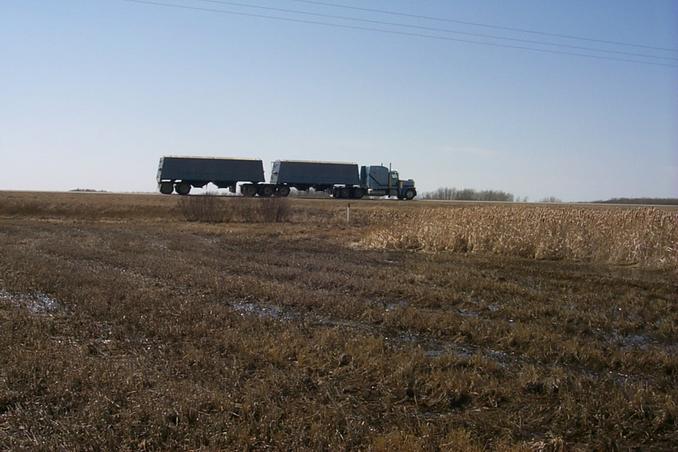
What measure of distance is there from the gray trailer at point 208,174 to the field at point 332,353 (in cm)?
4187

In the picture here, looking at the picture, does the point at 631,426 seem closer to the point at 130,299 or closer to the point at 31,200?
the point at 130,299

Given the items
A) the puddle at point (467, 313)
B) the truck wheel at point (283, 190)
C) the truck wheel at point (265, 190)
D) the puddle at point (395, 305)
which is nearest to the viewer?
the puddle at point (467, 313)

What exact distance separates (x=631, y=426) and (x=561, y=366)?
5.75 feet

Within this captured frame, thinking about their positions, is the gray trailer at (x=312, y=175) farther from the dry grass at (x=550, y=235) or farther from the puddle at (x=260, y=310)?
the puddle at (x=260, y=310)

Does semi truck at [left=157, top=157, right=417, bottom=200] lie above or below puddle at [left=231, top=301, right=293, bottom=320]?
above

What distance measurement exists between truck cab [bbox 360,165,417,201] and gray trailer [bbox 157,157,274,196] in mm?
9898

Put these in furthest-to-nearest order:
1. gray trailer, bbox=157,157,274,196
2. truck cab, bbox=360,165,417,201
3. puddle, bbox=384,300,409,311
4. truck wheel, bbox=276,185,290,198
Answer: truck cab, bbox=360,165,417,201 → truck wheel, bbox=276,185,290,198 → gray trailer, bbox=157,157,274,196 → puddle, bbox=384,300,409,311

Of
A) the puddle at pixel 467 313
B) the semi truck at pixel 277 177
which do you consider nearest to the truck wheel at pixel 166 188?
the semi truck at pixel 277 177

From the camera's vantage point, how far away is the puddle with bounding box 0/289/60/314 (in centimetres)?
886

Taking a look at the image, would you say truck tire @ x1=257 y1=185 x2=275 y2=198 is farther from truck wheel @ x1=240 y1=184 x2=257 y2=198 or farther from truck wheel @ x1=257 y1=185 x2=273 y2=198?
truck wheel @ x1=240 y1=184 x2=257 y2=198

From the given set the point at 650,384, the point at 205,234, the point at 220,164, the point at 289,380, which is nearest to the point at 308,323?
the point at 289,380

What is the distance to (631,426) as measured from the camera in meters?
4.97

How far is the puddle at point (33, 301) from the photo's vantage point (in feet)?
29.1

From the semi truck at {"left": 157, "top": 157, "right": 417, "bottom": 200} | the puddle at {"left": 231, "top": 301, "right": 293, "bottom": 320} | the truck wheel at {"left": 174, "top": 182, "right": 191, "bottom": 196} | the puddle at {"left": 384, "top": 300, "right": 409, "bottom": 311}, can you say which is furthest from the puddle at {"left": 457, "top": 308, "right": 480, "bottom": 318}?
the truck wheel at {"left": 174, "top": 182, "right": 191, "bottom": 196}
